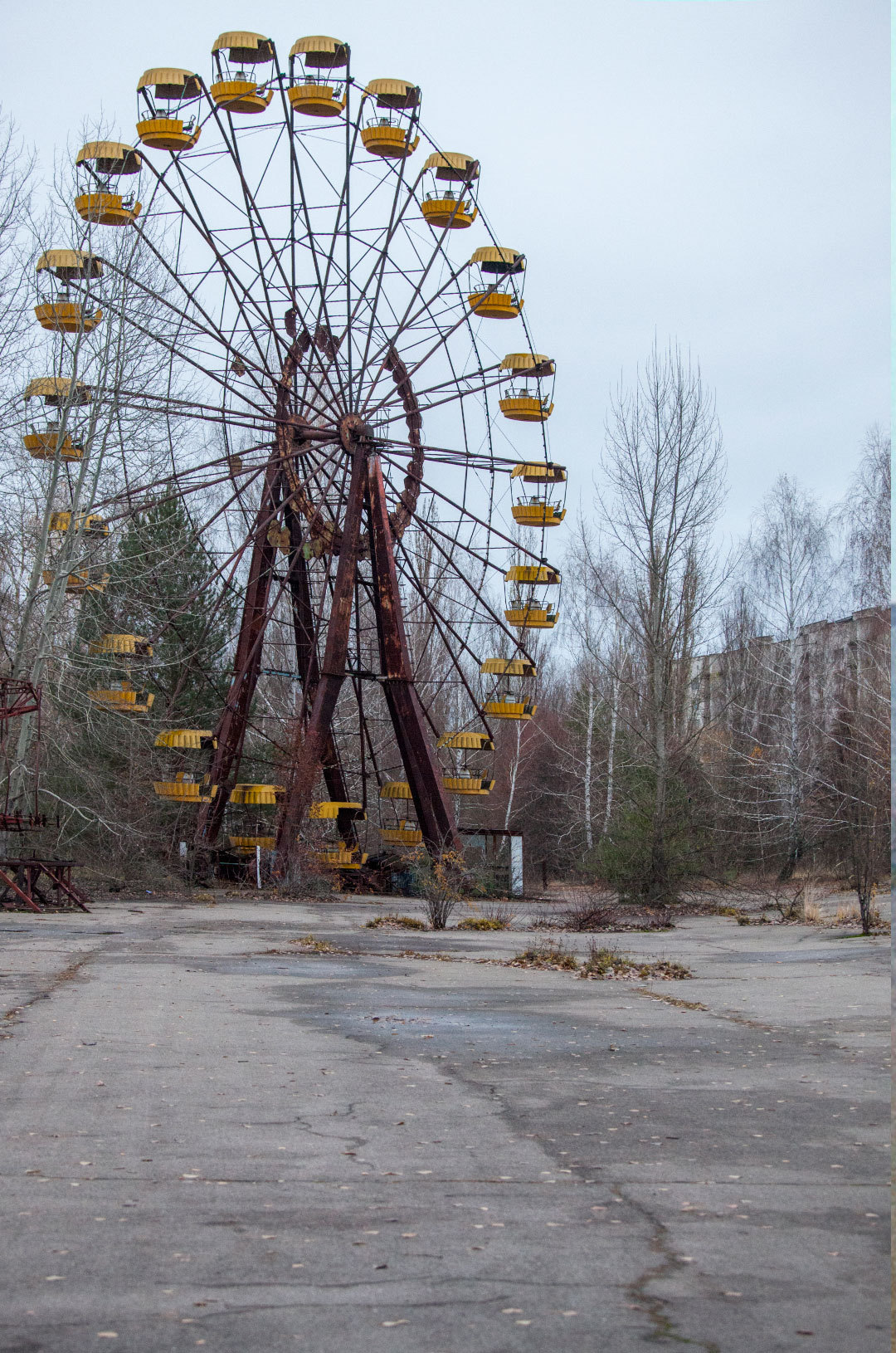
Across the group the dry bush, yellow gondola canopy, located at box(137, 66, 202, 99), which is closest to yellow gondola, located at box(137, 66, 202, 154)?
yellow gondola canopy, located at box(137, 66, 202, 99)

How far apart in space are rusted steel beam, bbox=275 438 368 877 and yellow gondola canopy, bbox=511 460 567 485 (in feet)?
13.9

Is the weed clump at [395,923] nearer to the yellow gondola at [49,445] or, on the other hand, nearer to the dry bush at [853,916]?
the dry bush at [853,916]

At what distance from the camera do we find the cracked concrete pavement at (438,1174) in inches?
141

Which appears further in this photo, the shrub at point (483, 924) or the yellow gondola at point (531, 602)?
the yellow gondola at point (531, 602)

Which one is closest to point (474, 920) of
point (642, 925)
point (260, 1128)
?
point (642, 925)

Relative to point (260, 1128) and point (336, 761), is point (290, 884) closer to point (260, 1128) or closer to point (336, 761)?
point (336, 761)

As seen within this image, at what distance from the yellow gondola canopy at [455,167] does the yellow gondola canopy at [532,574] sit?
9286 mm

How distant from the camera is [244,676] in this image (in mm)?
30172

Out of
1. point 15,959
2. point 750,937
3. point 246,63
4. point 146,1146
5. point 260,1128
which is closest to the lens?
point 146,1146

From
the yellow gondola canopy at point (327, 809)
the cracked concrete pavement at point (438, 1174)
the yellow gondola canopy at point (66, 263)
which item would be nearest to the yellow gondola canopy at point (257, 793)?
the yellow gondola canopy at point (327, 809)

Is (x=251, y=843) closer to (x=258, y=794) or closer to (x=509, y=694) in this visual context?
(x=258, y=794)

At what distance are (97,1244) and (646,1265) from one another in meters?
1.72

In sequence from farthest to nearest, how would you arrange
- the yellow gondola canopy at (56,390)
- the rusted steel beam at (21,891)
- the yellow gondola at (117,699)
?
the yellow gondola at (117,699)
the yellow gondola canopy at (56,390)
the rusted steel beam at (21,891)

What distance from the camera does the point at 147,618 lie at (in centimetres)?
3334
